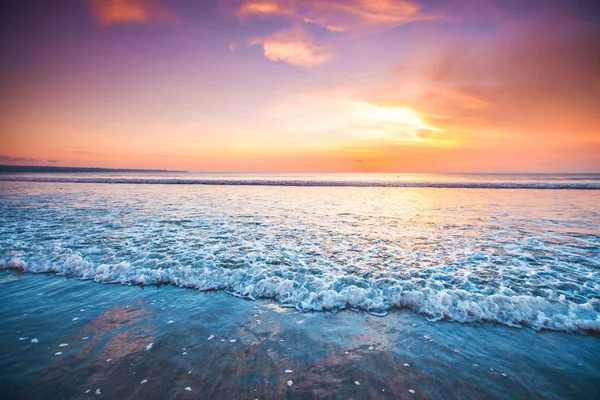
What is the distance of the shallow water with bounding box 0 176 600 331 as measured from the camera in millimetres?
6207

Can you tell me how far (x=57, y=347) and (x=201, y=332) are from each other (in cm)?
249

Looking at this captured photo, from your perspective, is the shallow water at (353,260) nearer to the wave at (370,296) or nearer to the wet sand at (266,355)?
the wave at (370,296)

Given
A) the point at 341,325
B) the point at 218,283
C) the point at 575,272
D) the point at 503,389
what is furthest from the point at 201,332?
the point at 575,272

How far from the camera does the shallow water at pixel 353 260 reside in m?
6.21

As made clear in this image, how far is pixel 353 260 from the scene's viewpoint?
881 cm

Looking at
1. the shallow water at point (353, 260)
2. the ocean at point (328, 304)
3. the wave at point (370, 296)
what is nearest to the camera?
the ocean at point (328, 304)

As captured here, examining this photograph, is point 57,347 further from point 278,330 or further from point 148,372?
point 278,330

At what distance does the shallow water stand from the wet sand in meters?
0.68

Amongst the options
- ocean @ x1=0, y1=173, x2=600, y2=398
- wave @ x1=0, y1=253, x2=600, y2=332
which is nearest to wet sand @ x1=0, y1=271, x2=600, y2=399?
ocean @ x1=0, y1=173, x2=600, y2=398

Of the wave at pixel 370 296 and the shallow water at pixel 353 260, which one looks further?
the shallow water at pixel 353 260

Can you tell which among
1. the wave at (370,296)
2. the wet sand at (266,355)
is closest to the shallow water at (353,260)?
the wave at (370,296)

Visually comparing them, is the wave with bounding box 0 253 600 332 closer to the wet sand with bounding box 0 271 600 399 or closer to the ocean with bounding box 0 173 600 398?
the ocean with bounding box 0 173 600 398

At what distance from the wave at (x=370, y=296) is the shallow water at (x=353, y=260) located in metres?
0.03

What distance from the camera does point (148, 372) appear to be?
162 inches
